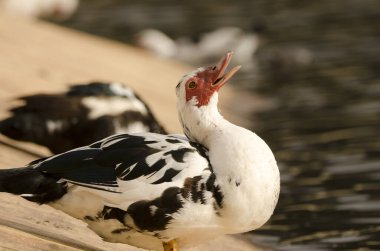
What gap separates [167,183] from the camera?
21.6 feet

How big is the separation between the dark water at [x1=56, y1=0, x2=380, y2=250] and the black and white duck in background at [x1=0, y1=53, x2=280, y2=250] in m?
2.52

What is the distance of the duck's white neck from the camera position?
23.0 ft

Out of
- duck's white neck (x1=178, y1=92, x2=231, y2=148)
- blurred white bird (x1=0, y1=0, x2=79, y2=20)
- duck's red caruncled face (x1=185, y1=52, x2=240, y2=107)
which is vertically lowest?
duck's white neck (x1=178, y1=92, x2=231, y2=148)

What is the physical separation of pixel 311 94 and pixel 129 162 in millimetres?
10504

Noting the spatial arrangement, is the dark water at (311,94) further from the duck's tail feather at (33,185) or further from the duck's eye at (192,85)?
the duck's tail feather at (33,185)

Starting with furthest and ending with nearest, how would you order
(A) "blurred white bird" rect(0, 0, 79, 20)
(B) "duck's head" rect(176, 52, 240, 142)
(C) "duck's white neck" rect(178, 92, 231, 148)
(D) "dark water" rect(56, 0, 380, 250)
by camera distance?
1. (A) "blurred white bird" rect(0, 0, 79, 20)
2. (D) "dark water" rect(56, 0, 380, 250)
3. (B) "duck's head" rect(176, 52, 240, 142)
4. (C) "duck's white neck" rect(178, 92, 231, 148)

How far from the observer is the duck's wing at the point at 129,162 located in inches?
262

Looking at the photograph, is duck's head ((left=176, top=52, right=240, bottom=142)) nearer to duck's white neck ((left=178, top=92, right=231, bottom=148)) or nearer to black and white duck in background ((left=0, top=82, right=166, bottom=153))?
duck's white neck ((left=178, top=92, right=231, bottom=148))

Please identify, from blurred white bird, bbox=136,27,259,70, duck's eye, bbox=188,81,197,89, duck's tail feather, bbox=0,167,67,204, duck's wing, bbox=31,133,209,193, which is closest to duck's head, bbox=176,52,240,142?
duck's eye, bbox=188,81,197,89

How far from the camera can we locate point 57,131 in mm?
10273

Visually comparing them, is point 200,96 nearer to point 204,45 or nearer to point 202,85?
point 202,85

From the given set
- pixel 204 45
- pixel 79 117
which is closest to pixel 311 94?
pixel 204 45

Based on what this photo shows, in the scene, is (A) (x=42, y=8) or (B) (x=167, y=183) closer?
(B) (x=167, y=183)

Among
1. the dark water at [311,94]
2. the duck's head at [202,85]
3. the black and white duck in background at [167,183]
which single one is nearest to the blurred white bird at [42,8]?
the dark water at [311,94]
